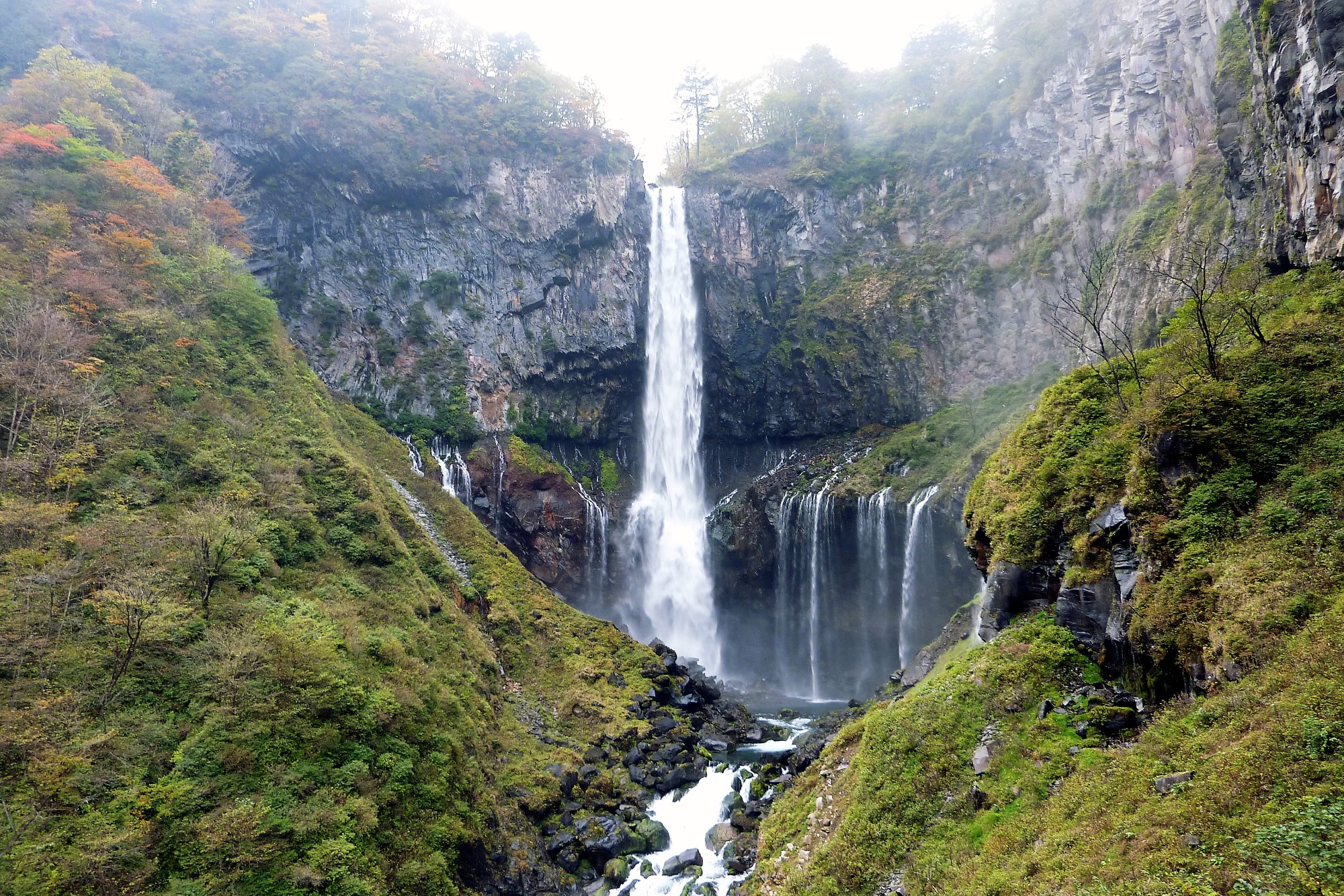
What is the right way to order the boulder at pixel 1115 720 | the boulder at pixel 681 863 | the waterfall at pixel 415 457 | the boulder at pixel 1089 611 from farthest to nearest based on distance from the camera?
1. the waterfall at pixel 415 457
2. the boulder at pixel 681 863
3. the boulder at pixel 1089 611
4. the boulder at pixel 1115 720

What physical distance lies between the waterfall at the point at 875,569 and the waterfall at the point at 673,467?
8.14 meters

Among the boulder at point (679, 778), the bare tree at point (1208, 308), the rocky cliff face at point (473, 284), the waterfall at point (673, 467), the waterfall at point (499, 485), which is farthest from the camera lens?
the waterfall at point (673, 467)

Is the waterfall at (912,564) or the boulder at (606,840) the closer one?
the boulder at (606,840)

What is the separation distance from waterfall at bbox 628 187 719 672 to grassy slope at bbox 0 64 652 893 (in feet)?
32.7

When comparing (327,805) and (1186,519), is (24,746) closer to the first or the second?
(327,805)

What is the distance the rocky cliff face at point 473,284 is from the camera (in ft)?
103

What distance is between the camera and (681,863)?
13836 millimetres

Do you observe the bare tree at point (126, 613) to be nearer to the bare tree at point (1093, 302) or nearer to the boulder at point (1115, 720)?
the boulder at point (1115, 720)

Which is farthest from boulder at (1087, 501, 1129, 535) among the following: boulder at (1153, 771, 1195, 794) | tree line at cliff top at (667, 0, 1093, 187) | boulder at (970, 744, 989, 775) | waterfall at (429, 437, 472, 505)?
tree line at cliff top at (667, 0, 1093, 187)

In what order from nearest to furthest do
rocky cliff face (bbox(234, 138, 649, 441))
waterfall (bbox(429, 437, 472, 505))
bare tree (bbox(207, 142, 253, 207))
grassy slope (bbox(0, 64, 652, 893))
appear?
grassy slope (bbox(0, 64, 652, 893)), waterfall (bbox(429, 437, 472, 505)), bare tree (bbox(207, 142, 253, 207)), rocky cliff face (bbox(234, 138, 649, 441))

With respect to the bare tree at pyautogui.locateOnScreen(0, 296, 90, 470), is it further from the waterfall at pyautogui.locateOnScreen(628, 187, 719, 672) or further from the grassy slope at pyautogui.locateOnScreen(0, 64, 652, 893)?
the waterfall at pyautogui.locateOnScreen(628, 187, 719, 672)

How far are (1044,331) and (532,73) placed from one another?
3180cm

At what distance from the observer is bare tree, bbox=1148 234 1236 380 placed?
397 inches

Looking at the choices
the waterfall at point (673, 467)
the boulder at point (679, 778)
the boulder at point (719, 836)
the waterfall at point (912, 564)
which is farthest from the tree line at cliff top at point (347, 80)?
the boulder at point (719, 836)
